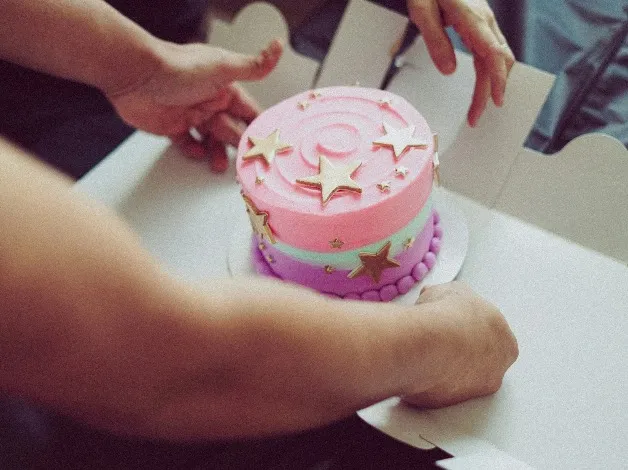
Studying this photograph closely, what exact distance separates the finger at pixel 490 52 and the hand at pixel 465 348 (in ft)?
0.84

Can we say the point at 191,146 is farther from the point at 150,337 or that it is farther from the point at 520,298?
the point at 150,337

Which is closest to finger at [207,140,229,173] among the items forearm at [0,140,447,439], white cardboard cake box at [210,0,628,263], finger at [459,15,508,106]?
white cardboard cake box at [210,0,628,263]

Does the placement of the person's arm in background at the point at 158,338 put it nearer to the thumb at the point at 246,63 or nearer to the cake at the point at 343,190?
the cake at the point at 343,190

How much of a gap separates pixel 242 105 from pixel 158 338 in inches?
24.4

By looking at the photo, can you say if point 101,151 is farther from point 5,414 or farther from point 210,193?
point 5,414

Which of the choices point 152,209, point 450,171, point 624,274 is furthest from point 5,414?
point 624,274

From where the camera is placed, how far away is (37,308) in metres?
0.35

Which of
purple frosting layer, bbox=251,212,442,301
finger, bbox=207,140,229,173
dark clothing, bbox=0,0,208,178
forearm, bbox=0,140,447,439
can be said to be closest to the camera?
forearm, bbox=0,140,447,439

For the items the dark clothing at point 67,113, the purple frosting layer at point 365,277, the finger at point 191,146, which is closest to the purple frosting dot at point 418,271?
the purple frosting layer at point 365,277

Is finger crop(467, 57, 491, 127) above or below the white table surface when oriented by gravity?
above

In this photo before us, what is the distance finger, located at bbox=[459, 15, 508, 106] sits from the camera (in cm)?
78

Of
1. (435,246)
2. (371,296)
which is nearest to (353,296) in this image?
(371,296)

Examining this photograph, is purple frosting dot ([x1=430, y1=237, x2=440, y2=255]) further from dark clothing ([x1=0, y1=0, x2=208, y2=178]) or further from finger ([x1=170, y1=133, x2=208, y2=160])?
dark clothing ([x1=0, y1=0, x2=208, y2=178])

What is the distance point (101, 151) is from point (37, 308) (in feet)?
2.63
